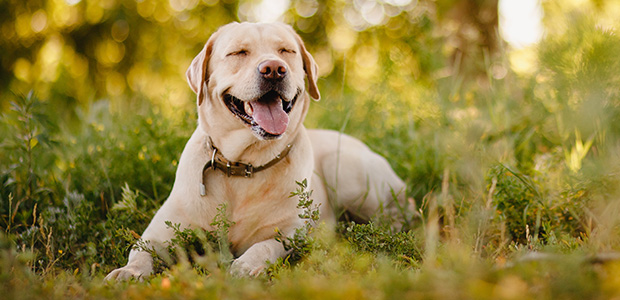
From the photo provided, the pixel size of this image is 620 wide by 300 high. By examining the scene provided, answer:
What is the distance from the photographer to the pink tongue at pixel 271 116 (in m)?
2.57

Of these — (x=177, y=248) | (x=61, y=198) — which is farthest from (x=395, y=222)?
(x=61, y=198)

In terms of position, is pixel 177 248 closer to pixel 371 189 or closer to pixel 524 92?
Result: pixel 371 189

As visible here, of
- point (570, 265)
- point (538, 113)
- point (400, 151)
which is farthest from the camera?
point (400, 151)

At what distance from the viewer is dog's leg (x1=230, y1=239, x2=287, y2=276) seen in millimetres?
2119

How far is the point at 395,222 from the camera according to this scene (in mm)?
3271

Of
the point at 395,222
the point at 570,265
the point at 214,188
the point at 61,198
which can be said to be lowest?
the point at 395,222

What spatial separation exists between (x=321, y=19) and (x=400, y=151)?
7418 millimetres

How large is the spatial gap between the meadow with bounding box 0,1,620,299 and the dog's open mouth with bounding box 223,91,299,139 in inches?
16.1

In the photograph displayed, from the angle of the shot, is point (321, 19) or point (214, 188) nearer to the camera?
point (214, 188)

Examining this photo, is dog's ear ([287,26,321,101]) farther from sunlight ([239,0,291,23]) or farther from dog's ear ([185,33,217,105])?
sunlight ([239,0,291,23])

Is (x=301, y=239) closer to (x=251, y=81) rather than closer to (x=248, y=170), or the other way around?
(x=248, y=170)

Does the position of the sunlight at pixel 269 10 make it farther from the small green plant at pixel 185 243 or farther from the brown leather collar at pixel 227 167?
the small green plant at pixel 185 243

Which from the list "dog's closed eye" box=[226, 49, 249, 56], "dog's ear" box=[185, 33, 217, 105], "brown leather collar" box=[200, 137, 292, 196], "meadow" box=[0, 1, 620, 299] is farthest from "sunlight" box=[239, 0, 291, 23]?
"brown leather collar" box=[200, 137, 292, 196]

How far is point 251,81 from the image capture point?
2568mm
